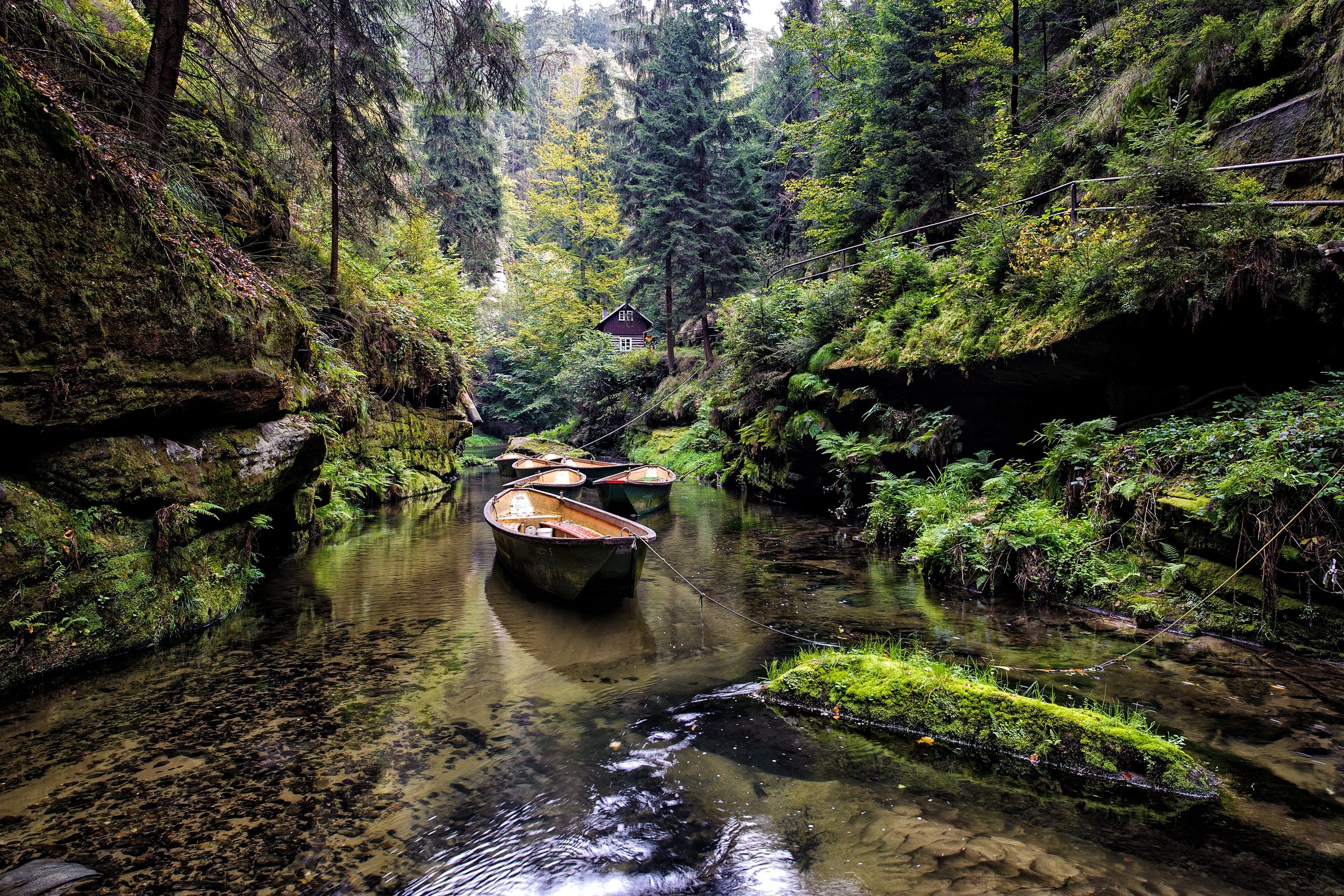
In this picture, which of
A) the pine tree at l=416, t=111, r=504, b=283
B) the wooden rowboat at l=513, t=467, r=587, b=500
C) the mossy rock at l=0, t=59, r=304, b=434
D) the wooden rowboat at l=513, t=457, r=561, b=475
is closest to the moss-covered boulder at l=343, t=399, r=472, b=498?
the wooden rowboat at l=513, t=457, r=561, b=475

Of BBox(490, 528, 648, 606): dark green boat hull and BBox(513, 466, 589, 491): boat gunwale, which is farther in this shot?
BBox(513, 466, 589, 491): boat gunwale

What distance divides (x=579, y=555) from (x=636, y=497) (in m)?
7.60

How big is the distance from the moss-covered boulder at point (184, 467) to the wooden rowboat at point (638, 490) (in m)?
7.75

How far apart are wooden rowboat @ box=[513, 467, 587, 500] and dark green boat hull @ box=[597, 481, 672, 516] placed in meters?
0.77

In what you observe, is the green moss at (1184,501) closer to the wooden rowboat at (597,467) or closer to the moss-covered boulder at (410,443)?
the wooden rowboat at (597,467)

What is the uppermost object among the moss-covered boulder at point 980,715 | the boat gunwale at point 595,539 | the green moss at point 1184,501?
the green moss at point 1184,501

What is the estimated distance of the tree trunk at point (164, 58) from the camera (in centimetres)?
639

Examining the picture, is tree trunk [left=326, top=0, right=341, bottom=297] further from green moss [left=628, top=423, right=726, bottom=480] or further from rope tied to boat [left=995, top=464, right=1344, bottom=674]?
green moss [left=628, top=423, right=726, bottom=480]

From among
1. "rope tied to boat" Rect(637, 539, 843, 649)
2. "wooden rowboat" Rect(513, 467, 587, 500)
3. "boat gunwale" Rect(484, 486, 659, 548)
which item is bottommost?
"rope tied to boat" Rect(637, 539, 843, 649)

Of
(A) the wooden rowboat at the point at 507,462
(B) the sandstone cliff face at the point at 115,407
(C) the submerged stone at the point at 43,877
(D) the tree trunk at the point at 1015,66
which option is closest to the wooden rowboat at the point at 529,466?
(A) the wooden rowboat at the point at 507,462

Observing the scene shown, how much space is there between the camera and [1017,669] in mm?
5379

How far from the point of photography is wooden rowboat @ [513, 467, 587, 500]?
47.6 feet

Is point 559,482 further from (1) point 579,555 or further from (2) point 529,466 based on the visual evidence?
(1) point 579,555

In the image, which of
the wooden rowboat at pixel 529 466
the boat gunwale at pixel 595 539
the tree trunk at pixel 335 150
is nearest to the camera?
the boat gunwale at pixel 595 539
